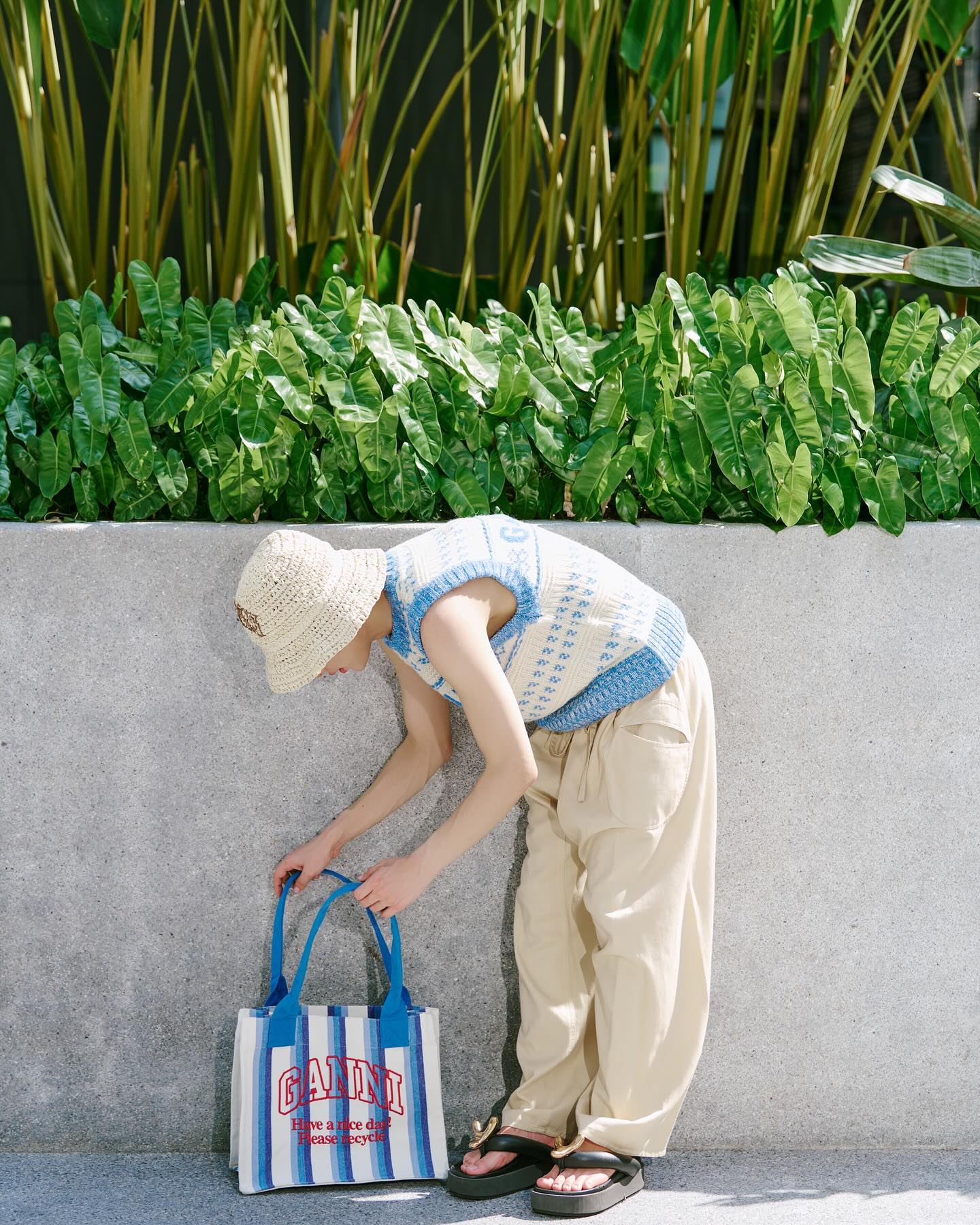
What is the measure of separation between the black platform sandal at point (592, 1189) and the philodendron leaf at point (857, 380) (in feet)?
3.83

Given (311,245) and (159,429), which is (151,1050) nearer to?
(159,429)

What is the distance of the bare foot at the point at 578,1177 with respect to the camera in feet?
5.53

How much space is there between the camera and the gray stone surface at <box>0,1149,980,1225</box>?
170 cm

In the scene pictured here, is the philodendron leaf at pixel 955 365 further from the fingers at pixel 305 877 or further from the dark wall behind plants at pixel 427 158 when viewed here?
the dark wall behind plants at pixel 427 158

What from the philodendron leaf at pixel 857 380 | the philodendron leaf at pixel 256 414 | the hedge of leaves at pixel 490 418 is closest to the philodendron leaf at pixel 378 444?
the hedge of leaves at pixel 490 418

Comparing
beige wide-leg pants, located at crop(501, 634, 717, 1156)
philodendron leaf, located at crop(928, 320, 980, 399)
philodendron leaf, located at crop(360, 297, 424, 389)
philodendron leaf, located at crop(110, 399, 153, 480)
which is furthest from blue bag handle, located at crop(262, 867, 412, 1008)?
philodendron leaf, located at crop(928, 320, 980, 399)

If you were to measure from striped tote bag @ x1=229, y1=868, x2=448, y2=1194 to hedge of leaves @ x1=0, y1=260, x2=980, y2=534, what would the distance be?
0.64 m

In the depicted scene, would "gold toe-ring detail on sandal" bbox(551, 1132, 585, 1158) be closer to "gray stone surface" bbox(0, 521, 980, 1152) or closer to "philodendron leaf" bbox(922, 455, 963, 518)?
"gray stone surface" bbox(0, 521, 980, 1152)

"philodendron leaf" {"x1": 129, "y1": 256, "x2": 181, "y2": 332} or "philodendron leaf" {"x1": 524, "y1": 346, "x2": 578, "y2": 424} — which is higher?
"philodendron leaf" {"x1": 129, "y1": 256, "x2": 181, "y2": 332}

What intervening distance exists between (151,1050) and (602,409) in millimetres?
1224

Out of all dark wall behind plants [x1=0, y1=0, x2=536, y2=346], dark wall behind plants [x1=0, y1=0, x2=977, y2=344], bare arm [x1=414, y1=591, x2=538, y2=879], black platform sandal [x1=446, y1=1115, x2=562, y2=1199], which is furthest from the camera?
dark wall behind plants [x1=0, y1=0, x2=536, y2=346]

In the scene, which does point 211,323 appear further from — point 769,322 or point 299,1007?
point 299,1007

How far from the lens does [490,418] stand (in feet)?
6.35

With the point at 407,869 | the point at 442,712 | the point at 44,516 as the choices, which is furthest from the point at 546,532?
the point at 44,516
